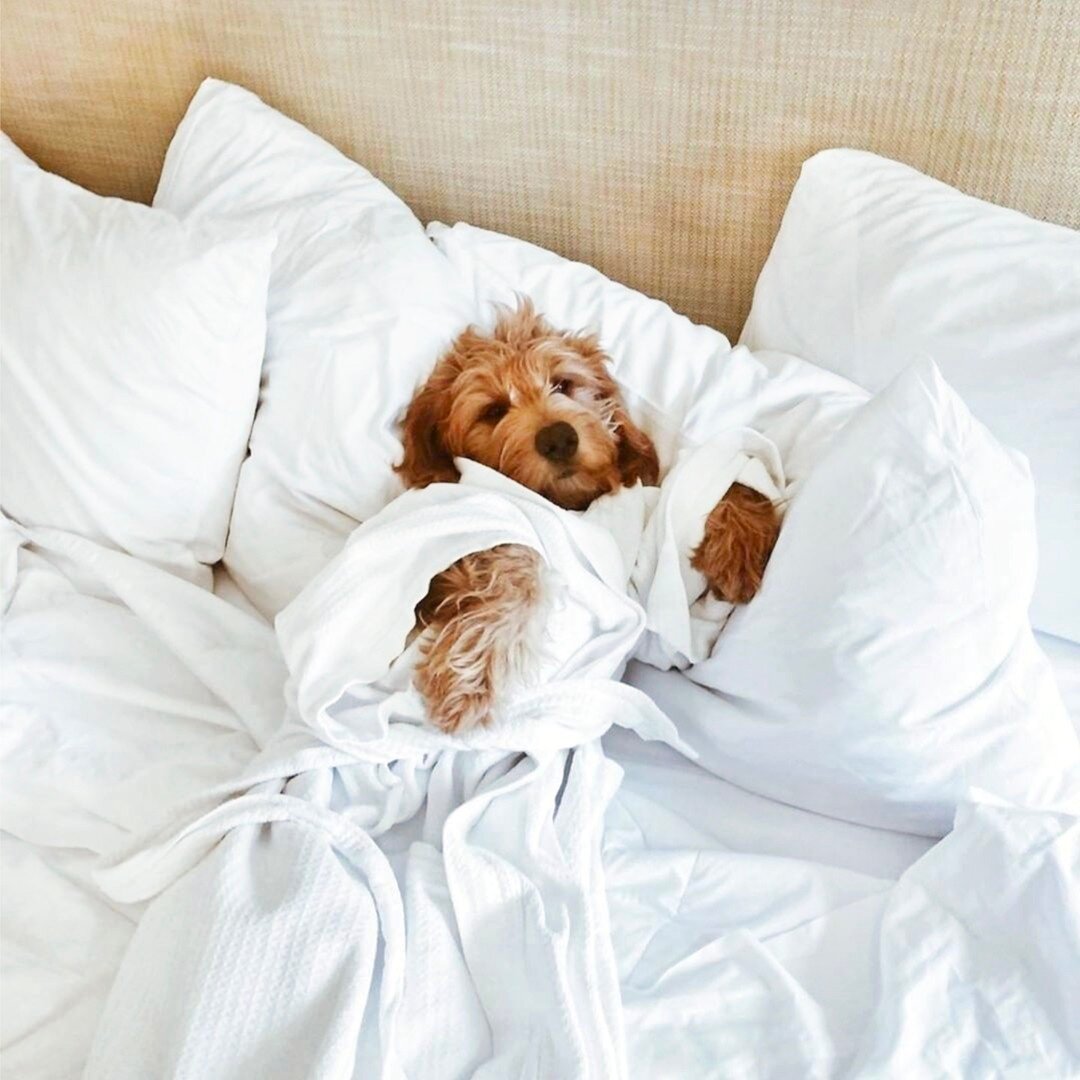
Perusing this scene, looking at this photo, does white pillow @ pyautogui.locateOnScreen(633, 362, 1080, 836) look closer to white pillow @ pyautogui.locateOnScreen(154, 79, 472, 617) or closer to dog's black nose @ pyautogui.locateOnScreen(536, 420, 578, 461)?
dog's black nose @ pyautogui.locateOnScreen(536, 420, 578, 461)

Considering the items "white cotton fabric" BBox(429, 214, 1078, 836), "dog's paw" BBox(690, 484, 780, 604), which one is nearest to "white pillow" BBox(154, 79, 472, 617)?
"dog's paw" BBox(690, 484, 780, 604)

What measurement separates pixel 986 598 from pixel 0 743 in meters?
1.02

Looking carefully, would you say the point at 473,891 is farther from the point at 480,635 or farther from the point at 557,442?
the point at 557,442

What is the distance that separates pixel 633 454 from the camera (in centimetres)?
125

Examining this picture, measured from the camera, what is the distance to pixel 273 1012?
0.88 metres

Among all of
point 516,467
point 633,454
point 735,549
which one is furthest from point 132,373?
point 735,549

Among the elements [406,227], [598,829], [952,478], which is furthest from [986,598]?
[406,227]

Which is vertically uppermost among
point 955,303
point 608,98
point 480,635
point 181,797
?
point 608,98

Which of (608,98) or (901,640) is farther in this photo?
(608,98)

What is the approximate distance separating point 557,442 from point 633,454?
0.40 feet

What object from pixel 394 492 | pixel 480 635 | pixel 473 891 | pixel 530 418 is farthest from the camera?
pixel 394 492

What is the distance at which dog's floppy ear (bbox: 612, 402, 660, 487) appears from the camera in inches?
49.0

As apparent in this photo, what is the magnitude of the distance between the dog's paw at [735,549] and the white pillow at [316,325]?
0.38 metres

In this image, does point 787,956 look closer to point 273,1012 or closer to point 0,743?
point 273,1012
